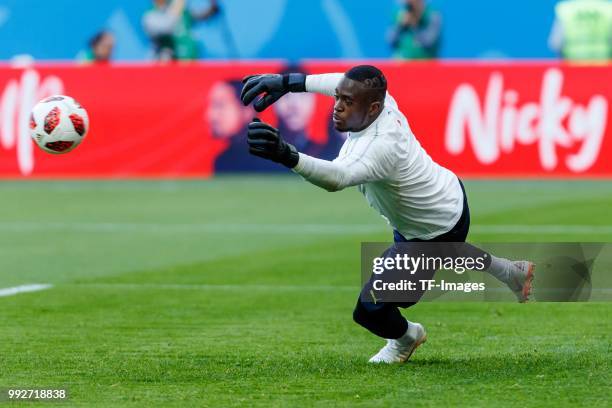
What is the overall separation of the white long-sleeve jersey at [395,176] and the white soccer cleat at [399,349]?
2.04 feet

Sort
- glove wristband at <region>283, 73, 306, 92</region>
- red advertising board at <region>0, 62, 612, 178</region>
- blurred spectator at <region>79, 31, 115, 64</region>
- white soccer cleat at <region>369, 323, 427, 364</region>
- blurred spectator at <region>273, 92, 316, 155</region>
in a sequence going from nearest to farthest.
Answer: white soccer cleat at <region>369, 323, 427, 364</region> < glove wristband at <region>283, 73, 306, 92</region> < red advertising board at <region>0, 62, 612, 178</region> < blurred spectator at <region>273, 92, 316, 155</region> < blurred spectator at <region>79, 31, 115, 64</region>

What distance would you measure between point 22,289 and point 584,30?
54.3 feet

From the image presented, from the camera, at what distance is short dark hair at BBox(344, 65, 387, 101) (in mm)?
7979

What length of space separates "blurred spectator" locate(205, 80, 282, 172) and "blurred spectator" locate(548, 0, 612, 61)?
7012 millimetres

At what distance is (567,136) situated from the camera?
21.7m

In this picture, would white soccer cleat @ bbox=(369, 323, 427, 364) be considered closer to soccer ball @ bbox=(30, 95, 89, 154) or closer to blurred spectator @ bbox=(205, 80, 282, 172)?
soccer ball @ bbox=(30, 95, 89, 154)

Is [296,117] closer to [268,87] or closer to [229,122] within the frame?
[229,122]

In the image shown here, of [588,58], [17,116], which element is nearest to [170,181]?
[17,116]

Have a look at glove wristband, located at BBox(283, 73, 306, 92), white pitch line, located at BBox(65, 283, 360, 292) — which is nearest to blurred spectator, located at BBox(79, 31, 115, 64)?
white pitch line, located at BBox(65, 283, 360, 292)

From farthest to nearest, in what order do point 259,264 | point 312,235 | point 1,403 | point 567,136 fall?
point 567,136, point 312,235, point 259,264, point 1,403

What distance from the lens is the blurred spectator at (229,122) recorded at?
73.7 feet

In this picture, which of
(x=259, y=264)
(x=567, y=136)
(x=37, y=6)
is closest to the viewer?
(x=259, y=264)

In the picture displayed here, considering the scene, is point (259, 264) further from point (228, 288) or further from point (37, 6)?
point (37, 6)

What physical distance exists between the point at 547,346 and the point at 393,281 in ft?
4.31
